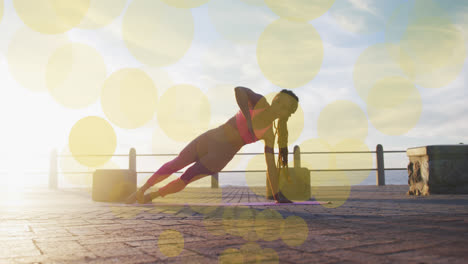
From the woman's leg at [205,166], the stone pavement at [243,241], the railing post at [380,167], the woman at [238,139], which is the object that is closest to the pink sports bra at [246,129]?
the woman at [238,139]

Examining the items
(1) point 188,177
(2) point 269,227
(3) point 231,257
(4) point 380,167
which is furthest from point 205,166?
(4) point 380,167

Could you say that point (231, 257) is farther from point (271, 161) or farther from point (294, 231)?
point (271, 161)

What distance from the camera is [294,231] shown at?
2.69 m

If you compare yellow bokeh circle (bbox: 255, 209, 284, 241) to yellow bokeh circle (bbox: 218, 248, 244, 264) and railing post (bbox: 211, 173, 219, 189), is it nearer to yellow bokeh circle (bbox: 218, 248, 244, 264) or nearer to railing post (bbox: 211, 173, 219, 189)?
yellow bokeh circle (bbox: 218, 248, 244, 264)

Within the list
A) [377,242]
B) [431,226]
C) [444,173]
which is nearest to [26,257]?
[377,242]

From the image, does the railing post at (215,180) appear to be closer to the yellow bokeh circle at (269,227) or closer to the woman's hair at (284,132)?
the woman's hair at (284,132)

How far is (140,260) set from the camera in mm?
1857

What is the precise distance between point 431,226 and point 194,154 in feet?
10.7

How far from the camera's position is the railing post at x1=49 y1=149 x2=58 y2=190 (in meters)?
14.1

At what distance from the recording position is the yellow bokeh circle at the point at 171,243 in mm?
2025

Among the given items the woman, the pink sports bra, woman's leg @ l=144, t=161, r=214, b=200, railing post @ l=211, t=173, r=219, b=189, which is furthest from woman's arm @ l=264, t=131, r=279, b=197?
railing post @ l=211, t=173, r=219, b=189

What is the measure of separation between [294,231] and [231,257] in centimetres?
93

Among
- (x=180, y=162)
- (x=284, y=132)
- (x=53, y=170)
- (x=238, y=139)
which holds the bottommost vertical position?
(x=53, y=170)

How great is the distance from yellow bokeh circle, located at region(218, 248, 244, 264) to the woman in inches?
115
